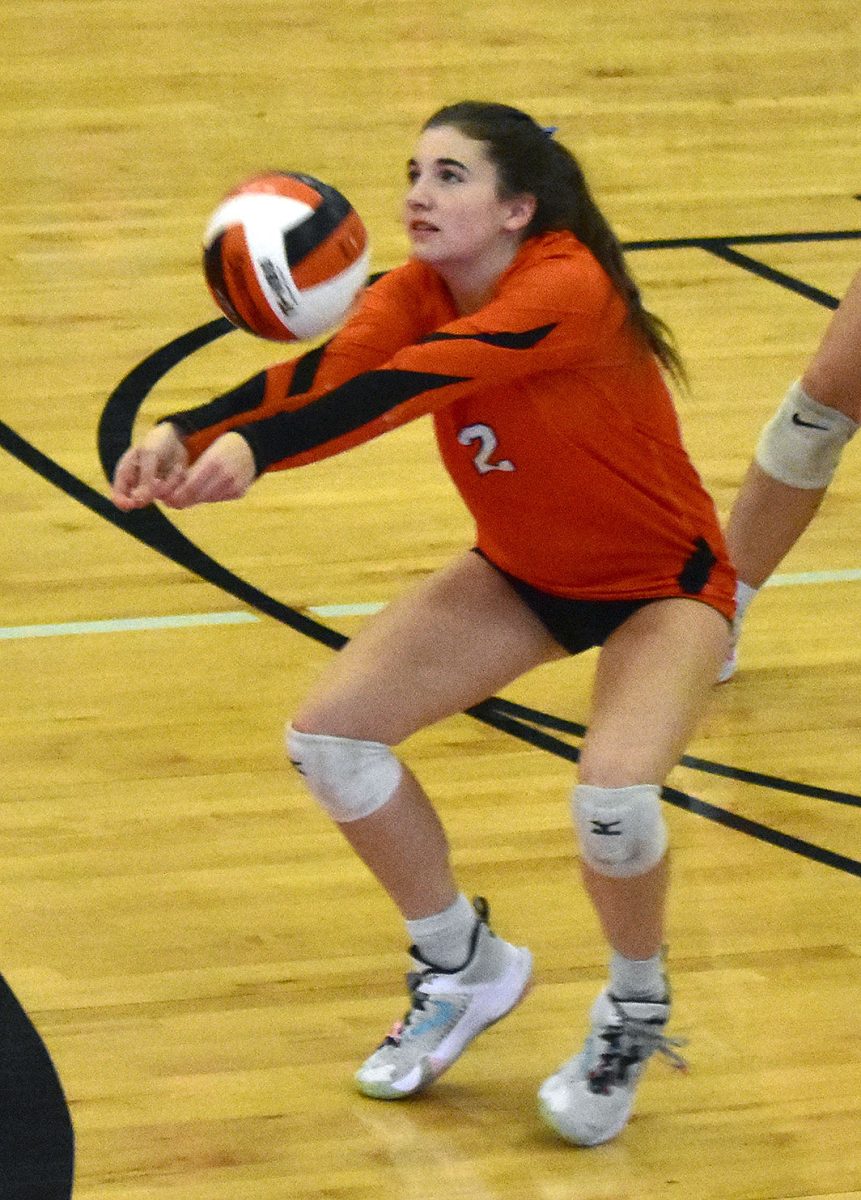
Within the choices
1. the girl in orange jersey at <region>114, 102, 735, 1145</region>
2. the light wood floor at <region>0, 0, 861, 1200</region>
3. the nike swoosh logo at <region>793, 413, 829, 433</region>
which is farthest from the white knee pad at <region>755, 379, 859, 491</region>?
the girl in orange jersey at <region>114, 102, 735, 1145</region>

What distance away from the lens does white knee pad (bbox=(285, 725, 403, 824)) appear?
9.86 ft

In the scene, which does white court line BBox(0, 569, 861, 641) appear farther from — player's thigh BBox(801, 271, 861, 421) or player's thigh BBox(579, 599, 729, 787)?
player's thigh BBox(579, 599, 729, 787)

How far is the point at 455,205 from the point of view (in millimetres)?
2973

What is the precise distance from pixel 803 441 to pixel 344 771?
1418 mm

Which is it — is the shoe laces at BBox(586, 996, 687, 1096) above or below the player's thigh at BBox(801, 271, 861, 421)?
below

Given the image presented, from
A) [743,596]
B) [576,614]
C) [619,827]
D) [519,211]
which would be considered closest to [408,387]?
[519,211]

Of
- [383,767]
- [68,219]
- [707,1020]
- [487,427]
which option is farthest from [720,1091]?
[68,219]

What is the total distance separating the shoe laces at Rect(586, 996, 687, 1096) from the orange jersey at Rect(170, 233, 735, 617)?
624mm

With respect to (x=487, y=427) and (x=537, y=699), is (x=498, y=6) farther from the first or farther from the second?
(x=487, y=427)

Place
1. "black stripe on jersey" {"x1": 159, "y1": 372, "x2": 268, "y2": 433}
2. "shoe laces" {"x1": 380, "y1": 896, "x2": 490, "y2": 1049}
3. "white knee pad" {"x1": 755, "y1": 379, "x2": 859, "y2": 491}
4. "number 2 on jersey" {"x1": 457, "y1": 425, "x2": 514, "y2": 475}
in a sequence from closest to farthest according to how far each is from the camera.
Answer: "black stripe on jersey" {"x1": 159, "y1": 372, "x2": 268, "y2": 433}
"number 2 on jersey" {"x1": 457, "y1": 425, "x2": 514, "y2": 475}
"shoe laces" {"x1": 380, "y1": 896, "x2": 490, "y2": 1049}
"white knee pad" {"x1": 755, "y1": 379, "x2": 859, "y2": 491}

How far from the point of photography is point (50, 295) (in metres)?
5.97

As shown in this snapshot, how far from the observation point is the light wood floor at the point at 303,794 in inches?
121

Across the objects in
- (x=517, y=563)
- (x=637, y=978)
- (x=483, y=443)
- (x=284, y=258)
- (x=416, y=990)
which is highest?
(x=284, y=258)

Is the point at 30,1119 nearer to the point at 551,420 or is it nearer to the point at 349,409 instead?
the point at 349,409
